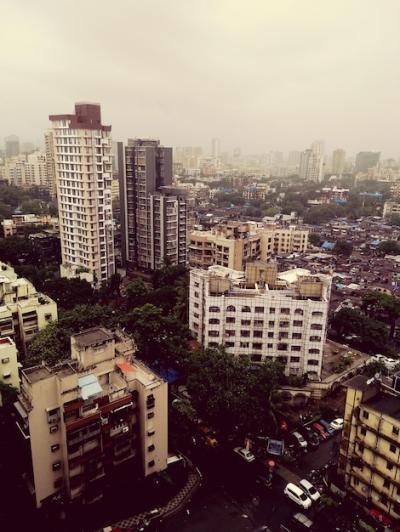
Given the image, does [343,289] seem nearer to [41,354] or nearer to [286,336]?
[286,336]

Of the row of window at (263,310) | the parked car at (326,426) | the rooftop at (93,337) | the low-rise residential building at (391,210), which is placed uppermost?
the rooftop at (93,337)

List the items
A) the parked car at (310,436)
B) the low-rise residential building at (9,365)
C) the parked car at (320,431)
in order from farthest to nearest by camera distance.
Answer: the parked car at (320,431), the parked car at (310,436), the low-rise residential building at (9,365)

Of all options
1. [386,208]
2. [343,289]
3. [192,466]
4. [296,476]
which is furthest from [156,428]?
[386,208]

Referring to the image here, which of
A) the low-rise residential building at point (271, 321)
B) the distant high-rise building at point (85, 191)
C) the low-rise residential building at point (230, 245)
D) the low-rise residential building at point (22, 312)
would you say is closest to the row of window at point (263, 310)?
Answer: the low-rise residential building at point (271, 321)

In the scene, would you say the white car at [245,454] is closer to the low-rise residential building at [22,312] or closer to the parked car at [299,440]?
the parked car at [299,440]

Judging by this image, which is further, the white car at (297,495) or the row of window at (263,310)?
the row of window at (263,310)
